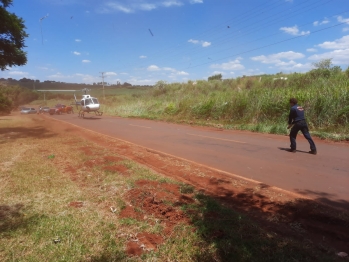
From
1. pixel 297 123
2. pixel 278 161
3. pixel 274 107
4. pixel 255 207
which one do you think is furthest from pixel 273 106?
pixel 255 207

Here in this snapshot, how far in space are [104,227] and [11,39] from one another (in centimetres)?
1451

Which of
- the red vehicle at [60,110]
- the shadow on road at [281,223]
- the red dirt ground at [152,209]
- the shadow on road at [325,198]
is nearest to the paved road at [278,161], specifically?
the shadow on road at [325,198]

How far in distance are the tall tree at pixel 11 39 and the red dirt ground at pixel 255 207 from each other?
37.3 ft

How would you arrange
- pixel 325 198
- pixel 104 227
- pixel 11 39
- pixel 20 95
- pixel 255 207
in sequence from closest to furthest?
pixel 104 227
pixel 255 207
pixel 325 198
pixel 11 39
pixel 20 95

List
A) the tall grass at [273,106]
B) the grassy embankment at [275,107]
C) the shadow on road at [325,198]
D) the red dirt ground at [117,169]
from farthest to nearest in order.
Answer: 1. the tall grass at [273,106]
2. the grassy embankment at [275,107]
3. the red dirt ground at [117,169]
4. the shadow on road at [325,198]

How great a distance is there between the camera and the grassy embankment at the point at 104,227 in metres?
3.31

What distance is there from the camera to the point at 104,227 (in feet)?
→ 13.1

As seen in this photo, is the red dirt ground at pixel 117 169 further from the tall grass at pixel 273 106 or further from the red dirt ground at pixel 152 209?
the tall grass at pixel 273 106

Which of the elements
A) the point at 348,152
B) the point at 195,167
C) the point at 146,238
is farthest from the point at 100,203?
the point at 348,152

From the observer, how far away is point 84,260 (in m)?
3.27

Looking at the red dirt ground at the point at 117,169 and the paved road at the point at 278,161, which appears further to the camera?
the red dirt ground at the point at 117,169

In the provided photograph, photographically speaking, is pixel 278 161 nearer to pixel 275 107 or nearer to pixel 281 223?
pixel 281 223

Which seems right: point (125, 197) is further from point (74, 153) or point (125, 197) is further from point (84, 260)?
point (74, 153)

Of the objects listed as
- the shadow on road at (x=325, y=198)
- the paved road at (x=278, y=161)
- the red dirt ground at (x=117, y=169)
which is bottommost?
Answer: the red dirt ground at (x=117, y=169)
